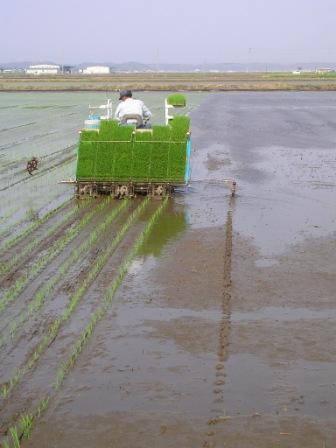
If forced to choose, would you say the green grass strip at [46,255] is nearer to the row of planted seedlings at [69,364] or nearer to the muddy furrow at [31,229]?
the muddy furrow at [31,229]

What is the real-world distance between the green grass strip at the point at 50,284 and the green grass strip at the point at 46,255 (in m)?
0.23

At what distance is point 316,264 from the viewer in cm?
Result: 880

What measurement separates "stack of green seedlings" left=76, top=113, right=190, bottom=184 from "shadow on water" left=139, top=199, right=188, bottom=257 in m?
0.78

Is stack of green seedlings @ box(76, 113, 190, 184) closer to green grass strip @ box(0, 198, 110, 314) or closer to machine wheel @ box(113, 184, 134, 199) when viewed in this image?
machine wheel @ box(113, 184, 134, 199)

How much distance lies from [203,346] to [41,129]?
22.4 metres

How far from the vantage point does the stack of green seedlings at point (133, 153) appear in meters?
12.7

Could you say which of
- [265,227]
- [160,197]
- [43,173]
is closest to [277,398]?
[265,227]

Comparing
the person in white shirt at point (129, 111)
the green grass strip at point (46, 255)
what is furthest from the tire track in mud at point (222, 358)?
the person in white shirt at point (129, 111)

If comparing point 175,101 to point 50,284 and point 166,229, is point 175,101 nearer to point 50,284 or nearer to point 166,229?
point 166,229

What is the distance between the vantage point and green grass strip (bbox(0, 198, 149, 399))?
546cm

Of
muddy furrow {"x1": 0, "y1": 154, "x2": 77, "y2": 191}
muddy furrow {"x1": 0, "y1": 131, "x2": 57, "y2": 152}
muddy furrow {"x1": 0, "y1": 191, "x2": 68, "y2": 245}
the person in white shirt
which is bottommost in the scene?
muddy furrow {"x1": 0, "y1": 131, "x2": 57, "y2": 152}

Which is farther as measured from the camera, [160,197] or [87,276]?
[160,197]

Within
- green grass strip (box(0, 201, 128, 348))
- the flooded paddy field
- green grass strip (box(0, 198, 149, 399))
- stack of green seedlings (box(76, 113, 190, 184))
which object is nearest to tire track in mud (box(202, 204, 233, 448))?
the flooded paddy field

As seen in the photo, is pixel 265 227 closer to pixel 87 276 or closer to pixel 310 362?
pixel 87 276
